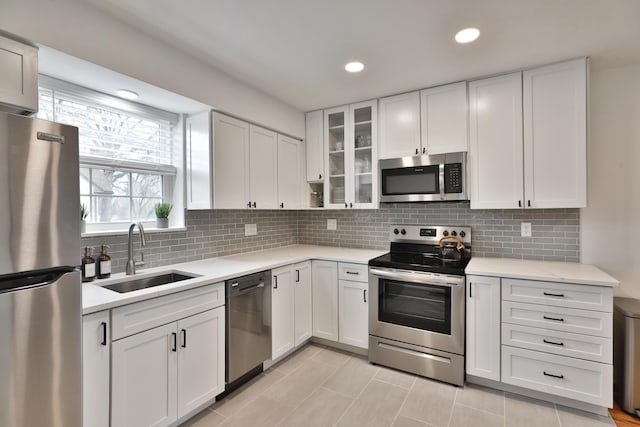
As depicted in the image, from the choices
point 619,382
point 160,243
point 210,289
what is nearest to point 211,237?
point 160,243

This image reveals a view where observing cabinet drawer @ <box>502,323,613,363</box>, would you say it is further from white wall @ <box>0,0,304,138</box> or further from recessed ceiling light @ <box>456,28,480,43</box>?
white wall @ <box>0,0,304,138</box>

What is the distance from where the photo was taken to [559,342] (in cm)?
209

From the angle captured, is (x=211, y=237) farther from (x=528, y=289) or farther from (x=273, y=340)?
(x=528, y=289)

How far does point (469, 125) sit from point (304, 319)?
2.35 metres

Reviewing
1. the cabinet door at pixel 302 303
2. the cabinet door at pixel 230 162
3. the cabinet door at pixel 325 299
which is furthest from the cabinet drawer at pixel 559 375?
the cabinet door at pixel 230 162

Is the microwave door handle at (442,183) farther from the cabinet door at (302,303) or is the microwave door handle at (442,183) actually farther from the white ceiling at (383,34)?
the cabinet door at (302,303)

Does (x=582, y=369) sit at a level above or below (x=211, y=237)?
below

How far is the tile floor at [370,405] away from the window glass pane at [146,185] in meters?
1.70

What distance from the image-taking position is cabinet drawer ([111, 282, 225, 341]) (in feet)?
5.27

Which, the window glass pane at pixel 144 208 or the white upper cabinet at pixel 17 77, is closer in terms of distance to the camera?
→ the white upper cabinet at pixel 17 77

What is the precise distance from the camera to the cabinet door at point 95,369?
148 centimetres

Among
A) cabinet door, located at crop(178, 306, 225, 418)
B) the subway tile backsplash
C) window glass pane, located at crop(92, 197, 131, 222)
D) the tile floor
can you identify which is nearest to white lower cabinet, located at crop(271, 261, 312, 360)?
the tile floor

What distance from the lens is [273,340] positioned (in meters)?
2.61

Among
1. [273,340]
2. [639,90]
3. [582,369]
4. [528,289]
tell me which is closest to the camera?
[582,369]
